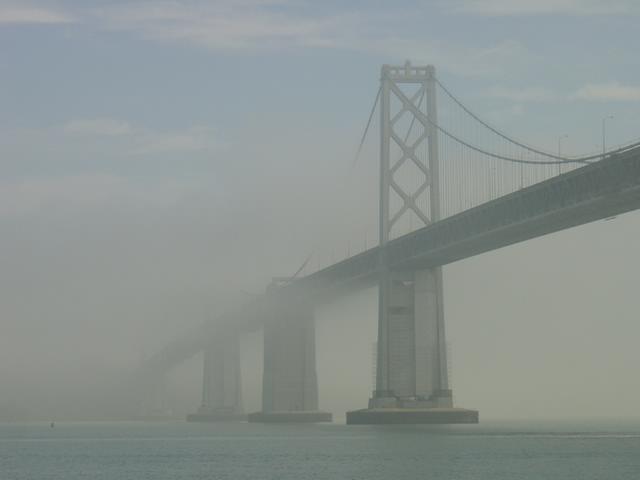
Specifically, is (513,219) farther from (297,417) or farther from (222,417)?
(222,417)

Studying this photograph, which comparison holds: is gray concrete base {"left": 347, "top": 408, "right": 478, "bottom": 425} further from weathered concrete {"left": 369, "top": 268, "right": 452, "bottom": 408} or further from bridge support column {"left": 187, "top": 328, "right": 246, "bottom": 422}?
bridge support column {"left": 187, "top": 328, "right": 246, "bottom": 422}

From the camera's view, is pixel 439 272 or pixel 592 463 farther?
pixel 439 272

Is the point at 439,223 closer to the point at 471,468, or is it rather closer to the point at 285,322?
the point at 471,468

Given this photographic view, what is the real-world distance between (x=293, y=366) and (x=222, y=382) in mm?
30222

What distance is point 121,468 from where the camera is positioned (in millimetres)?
58281

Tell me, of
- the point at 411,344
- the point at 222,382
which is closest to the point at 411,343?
the point at 411,344

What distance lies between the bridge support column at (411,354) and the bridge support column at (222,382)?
53.2 metres

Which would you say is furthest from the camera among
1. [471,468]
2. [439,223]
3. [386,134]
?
[386,134]

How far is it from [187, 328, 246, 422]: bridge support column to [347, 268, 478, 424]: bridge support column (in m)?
53.2

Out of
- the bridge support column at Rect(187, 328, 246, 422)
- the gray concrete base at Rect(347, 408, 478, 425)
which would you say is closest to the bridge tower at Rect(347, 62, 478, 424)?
the gray concrete base at Rect(347, 408, 478, 425)

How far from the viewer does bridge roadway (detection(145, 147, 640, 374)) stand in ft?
196

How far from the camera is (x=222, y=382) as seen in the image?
456 ft

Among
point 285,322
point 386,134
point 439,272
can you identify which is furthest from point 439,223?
point 285,322

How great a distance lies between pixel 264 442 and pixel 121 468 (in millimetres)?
21820
